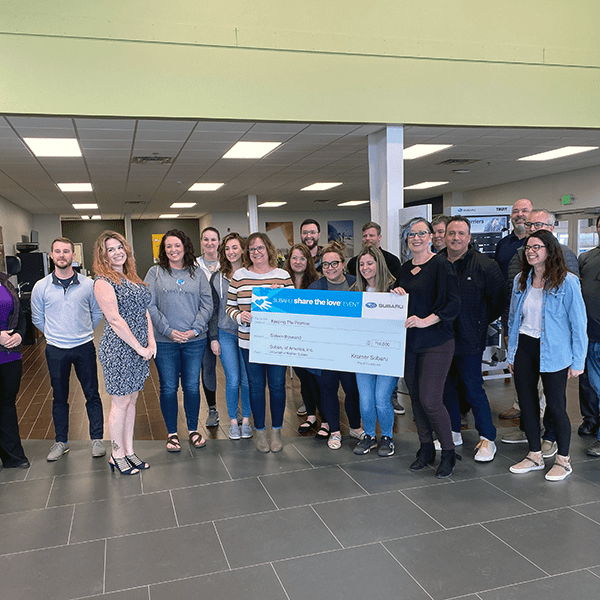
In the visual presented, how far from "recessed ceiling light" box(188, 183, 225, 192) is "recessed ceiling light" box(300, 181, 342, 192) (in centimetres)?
208

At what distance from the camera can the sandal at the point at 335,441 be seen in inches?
157

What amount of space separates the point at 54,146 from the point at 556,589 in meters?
7.03

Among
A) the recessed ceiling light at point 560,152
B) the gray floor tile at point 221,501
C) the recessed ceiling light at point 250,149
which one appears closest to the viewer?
the gray floor tile at point 221,501

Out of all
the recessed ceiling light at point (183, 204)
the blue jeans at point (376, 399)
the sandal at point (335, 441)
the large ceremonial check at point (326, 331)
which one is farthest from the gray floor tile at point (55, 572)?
the recessed ceiling light at point (183, 204)

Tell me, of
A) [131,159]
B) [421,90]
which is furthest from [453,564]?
[131,159]

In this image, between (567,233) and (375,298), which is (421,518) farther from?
(567,233)

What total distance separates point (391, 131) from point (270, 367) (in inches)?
145

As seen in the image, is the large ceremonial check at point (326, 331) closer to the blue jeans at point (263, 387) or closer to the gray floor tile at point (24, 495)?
the blue jeans at point (263, 387)

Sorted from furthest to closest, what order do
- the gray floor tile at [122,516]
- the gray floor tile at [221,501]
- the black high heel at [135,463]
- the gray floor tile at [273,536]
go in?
the black high heel at [135,463] → the gray floor tile at [221,501] → the gray floor tile at [122,516] → the gray floor tile at [273,536]

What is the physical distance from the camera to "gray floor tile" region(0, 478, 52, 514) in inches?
127

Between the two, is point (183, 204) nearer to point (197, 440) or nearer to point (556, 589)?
point (197, 440)

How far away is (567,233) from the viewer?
39.8 feet

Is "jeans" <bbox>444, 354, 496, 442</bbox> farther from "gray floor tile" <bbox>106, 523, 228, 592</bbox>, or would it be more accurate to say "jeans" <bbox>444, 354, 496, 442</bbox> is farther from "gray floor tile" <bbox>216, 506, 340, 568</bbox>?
"gray floor tile" <bbox>106, 523, 228, 592</bbox>

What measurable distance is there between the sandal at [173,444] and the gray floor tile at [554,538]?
7.57 ft
